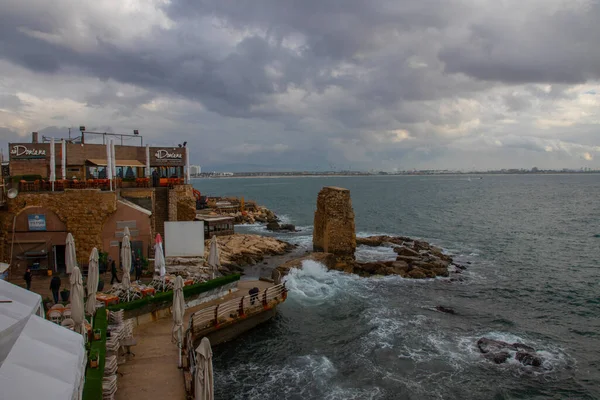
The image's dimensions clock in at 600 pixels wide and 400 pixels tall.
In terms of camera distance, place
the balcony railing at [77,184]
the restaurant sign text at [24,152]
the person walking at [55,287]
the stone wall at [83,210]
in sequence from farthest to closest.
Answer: the restaurant sign text at [24,152]
the balcony railing at [77,184]
the stone wall at [83,210]
the person walking at [55,287]

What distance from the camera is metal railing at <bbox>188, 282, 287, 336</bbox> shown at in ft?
59.7

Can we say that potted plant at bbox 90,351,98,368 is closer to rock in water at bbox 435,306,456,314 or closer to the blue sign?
the blue sign

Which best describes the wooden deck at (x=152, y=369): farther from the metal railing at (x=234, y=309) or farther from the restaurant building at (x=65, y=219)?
the restaurant building at (x=65, y=219)

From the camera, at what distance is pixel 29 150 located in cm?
3077

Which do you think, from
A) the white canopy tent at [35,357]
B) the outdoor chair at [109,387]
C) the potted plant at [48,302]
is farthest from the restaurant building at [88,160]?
the white canopy tent at [35,357]

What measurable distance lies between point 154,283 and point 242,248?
59.1ft

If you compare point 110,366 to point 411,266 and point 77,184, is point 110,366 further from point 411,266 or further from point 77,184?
point 411,266

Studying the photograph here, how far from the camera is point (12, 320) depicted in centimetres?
894

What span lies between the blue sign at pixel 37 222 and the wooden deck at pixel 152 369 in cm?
1061

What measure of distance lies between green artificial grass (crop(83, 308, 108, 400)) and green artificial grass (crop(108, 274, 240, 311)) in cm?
192

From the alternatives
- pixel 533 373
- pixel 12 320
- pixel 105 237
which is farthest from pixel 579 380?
pixel 105 237

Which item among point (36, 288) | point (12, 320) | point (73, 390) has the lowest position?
point (36, 288)

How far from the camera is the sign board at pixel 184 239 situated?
82.3 ft

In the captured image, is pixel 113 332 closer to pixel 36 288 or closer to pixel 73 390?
pixel 73 390
